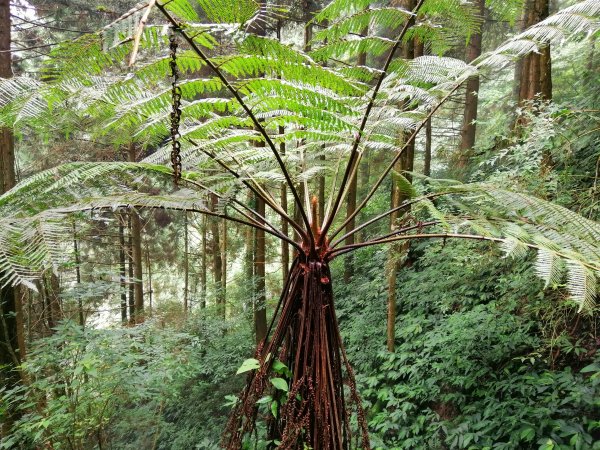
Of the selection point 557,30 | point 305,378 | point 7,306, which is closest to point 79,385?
point 7,306

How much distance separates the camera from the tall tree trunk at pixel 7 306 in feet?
12.1

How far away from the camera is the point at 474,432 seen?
2.46 meters

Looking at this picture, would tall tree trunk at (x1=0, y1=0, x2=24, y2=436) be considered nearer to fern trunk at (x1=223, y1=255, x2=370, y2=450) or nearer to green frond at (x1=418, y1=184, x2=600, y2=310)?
fern trunk at (x1=223, y1=255, x2=370, y2=450)

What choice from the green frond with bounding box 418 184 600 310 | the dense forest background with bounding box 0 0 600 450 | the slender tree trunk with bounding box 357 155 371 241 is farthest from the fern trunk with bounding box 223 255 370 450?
the slender tree trunk with bounding box 357 155 371 241

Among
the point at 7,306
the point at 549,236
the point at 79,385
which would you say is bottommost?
the point at 79,385

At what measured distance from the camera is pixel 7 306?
388 centimetres

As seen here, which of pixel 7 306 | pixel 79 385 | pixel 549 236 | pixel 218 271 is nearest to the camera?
pixel 549 236

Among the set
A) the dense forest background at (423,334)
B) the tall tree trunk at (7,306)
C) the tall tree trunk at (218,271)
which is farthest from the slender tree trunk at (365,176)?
the tall tree trunk at (7,306)

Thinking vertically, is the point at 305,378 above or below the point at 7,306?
above

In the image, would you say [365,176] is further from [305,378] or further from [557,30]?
[305,378]

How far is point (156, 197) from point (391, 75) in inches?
53.7

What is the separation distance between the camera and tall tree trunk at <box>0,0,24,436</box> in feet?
12.1

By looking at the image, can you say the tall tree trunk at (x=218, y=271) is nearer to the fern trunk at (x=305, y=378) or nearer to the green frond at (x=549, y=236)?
the fern trunk at (x=305, y=378)

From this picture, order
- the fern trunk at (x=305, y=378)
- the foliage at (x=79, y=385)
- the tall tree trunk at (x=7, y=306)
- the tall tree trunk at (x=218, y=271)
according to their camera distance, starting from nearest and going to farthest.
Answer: the fern trunk at (x=305, y=378) → the foliage at (x=79, y=385) → the tall tree trunk at (x=7, y=306) → the tall tree trunk at (x=218, y=271)
